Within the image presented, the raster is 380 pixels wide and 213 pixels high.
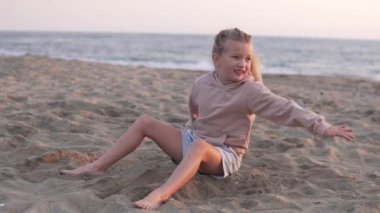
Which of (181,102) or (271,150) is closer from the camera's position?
(271,150)

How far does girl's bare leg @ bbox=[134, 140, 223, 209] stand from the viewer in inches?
107

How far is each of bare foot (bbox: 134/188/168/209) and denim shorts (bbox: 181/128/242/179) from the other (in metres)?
0.47

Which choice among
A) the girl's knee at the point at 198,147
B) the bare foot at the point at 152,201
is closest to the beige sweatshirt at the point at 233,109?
the girl's knee at the point at 198,147

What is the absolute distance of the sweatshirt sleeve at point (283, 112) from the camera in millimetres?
2857

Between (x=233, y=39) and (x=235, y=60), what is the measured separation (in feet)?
0.42

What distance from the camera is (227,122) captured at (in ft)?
10.6

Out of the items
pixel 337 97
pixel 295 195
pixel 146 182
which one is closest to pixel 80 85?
pixel 337 97

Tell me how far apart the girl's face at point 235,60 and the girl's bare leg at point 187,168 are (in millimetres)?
490

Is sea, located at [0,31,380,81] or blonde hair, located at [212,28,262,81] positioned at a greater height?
blonde hair, located at [212,28,262,81]

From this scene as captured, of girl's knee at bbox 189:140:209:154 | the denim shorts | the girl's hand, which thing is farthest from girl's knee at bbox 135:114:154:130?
the girl's hand

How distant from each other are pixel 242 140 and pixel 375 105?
3813mm

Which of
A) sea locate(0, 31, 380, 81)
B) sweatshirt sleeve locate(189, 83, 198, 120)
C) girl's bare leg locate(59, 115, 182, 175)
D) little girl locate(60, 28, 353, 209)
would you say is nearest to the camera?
little girl locate(60, 28, 353, 209)

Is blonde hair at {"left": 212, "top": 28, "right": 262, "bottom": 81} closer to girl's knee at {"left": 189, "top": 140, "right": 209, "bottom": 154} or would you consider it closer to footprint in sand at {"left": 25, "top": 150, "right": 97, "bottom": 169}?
girl's knee at {"left": 189, "top": 140, "right": 209, "bottom": 154}

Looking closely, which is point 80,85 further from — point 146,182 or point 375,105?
point 146,182
